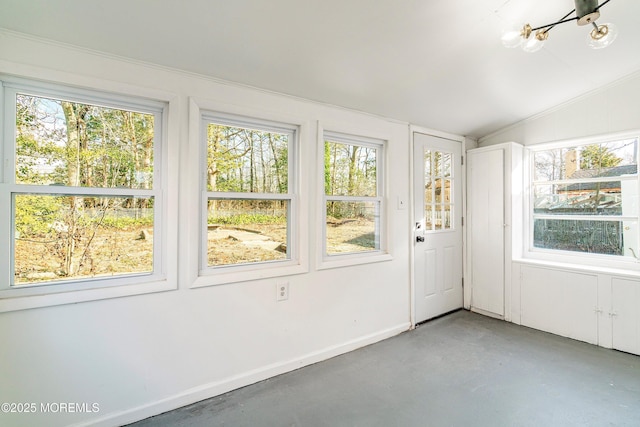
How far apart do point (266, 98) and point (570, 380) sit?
314 centimetres

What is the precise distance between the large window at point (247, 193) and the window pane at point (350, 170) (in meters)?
0.40

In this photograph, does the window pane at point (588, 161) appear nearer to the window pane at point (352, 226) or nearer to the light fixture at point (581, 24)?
the light fixture at point (581, 24)

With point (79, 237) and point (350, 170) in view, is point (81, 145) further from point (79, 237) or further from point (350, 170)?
point (350, 170)

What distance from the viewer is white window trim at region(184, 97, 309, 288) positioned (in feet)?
6.40

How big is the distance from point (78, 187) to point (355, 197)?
2.07m

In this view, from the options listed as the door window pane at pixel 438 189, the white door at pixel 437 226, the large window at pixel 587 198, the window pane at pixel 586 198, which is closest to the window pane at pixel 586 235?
the large window at pixel 587 198

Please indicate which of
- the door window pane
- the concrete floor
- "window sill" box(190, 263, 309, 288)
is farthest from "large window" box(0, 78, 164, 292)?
the door window pane

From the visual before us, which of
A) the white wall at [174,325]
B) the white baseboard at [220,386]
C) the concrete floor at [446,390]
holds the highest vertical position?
the white wall at [174,325]

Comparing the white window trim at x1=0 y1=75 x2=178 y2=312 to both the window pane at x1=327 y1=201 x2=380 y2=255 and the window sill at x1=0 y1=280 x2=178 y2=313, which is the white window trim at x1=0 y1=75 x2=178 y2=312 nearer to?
the window sill at x1=0 y1=280 x2=178 y2=313

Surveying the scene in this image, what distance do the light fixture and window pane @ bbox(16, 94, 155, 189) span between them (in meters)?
2.31

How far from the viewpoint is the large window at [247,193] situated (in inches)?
83.2

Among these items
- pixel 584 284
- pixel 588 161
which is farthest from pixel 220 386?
pixel 588 161

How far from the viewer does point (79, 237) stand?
5.69 ft

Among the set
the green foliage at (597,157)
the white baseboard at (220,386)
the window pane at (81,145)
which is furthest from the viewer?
the green foliage at (597,157)
